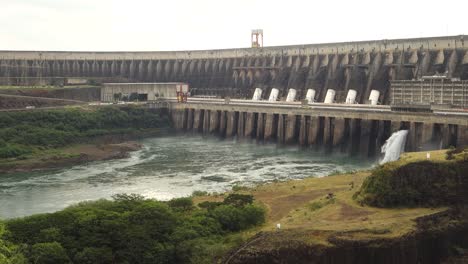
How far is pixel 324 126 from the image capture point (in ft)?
225

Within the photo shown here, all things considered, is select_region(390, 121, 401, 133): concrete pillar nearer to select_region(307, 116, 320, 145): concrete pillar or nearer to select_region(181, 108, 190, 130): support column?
select_region(307, 116, 320, 145): concrete pillar

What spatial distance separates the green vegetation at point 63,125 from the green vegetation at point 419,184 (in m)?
40.4

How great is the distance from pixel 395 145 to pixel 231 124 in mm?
29446

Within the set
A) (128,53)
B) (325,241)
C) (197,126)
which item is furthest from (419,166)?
(128,53)

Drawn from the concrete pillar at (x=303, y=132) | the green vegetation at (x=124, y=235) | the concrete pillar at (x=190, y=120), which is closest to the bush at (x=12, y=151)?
the concrete pillar at (x=190, y=120)

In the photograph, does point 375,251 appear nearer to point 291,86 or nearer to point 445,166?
point 445,166

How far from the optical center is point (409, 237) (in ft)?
94.0

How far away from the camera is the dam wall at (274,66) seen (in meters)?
76.6

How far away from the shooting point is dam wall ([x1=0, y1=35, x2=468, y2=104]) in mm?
76562

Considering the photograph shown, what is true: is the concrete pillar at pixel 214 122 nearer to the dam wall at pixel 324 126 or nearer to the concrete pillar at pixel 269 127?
the dam wall at pixel 324 126

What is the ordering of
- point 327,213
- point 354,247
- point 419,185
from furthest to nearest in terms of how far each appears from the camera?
point 419,185 < point 327,213 < point 354,247

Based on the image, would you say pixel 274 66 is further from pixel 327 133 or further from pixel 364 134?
pixel 364 134

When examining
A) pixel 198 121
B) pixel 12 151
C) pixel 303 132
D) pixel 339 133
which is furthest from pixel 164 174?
pixel 198 121

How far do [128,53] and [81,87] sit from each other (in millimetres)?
20372
